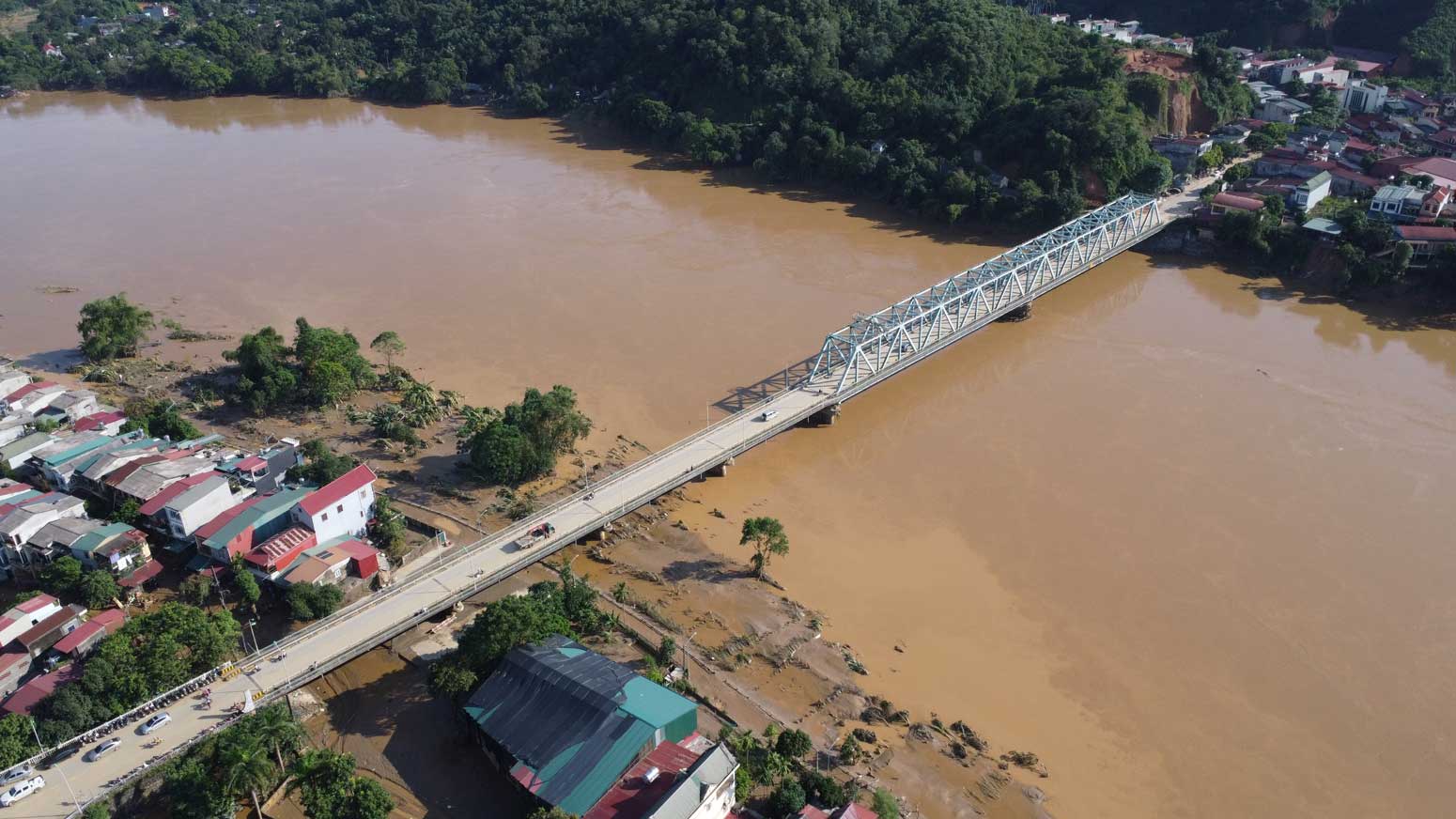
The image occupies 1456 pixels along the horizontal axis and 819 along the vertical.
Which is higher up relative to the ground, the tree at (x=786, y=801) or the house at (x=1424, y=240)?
the house at (x=1424, y=240)

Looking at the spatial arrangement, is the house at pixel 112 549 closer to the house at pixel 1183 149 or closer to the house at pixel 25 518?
the house at pixel 25 518

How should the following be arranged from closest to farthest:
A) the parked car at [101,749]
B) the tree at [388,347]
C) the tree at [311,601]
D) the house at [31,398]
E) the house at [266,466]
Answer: the parked car at [101,749], the tree at [311,601], the house at [266,466], the house at [31,398], the tree at [388,347]

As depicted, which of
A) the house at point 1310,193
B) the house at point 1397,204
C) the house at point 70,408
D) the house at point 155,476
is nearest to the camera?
the house at point 155,476

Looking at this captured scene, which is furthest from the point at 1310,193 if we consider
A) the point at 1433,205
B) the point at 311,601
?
the point at 311,601

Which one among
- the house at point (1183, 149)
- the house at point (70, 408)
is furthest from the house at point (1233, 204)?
the house at point (70, 408)

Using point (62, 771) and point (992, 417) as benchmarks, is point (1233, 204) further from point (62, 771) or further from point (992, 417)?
point (62, 771)

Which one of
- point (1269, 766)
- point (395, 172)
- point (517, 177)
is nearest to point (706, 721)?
point (1269, 766)

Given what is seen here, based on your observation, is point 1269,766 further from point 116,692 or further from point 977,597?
point 116,692
